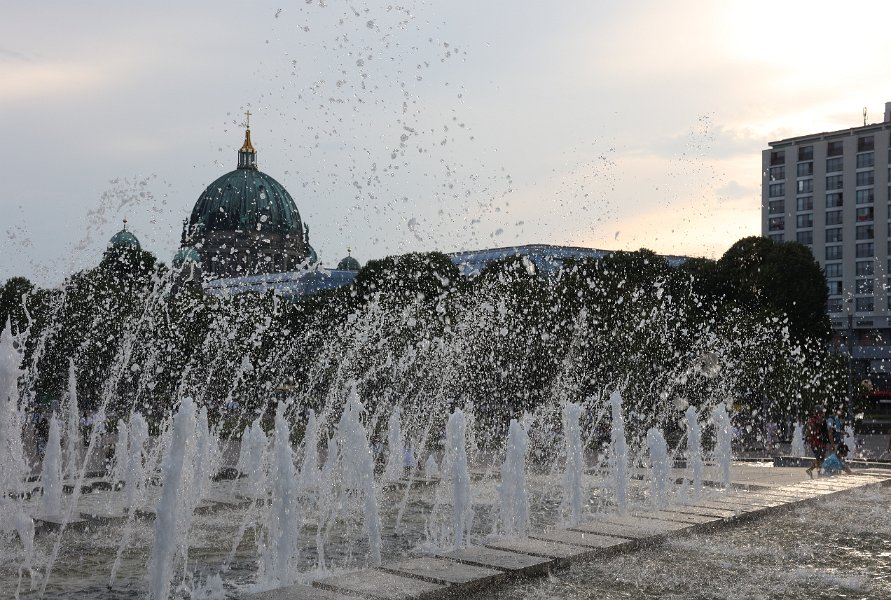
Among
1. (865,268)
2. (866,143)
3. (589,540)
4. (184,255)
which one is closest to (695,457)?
(589,540)

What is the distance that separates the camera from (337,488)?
12.8m

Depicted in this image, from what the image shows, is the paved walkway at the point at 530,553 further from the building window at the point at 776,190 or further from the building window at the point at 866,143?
the building window at the point at 776,190

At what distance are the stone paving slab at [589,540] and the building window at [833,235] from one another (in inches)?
3302

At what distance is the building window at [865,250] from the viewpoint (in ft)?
267

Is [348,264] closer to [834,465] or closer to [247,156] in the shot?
[247,156]

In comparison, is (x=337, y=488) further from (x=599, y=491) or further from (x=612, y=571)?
(x=612, y=571)

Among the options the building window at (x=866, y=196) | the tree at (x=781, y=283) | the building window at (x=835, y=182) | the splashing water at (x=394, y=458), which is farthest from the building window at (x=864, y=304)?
the splashing water at (x=394, y=458)

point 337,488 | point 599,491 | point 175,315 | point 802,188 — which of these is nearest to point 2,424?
point 337,488

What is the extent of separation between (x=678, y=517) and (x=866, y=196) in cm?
8240

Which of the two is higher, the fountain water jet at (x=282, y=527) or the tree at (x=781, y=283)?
the tree at (x=781, y=283)

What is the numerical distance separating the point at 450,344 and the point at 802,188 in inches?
2275

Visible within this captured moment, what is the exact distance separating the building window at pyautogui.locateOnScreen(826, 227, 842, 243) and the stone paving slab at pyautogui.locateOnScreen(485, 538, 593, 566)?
277ft

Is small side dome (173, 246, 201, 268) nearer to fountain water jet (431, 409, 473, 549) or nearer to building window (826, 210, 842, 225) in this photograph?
building window (826, 210, 842, 225)

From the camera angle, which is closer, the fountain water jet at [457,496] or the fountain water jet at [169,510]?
the fountain water jet at [169,510]
